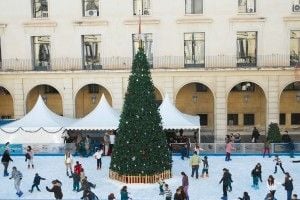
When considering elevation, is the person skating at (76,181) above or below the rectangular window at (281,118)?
below

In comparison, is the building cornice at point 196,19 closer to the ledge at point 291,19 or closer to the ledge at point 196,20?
the ledge at point 196,20

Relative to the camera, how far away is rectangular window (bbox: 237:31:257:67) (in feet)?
121

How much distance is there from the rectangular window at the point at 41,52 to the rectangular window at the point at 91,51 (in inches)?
100

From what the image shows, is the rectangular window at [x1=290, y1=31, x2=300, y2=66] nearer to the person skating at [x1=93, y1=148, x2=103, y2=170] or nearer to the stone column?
the stone column

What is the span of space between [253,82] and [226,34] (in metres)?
3.68

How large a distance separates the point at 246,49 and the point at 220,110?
447 centimetres

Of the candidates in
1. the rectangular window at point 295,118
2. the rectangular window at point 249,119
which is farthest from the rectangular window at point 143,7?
the rectangular window at point 295,118

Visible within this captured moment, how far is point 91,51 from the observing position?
37.9 metres

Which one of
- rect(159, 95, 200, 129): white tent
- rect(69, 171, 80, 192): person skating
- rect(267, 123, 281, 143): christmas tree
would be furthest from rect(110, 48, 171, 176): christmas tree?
rect(267, 123, 281, 143): christmas tree

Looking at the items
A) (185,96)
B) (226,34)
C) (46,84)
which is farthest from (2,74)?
(226,34)

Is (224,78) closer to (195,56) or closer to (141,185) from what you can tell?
(195,56)

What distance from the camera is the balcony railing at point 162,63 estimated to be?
36.5 metres

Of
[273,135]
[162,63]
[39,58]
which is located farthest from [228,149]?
[39,58]

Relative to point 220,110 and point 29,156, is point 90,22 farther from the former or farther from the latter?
point 29,156
